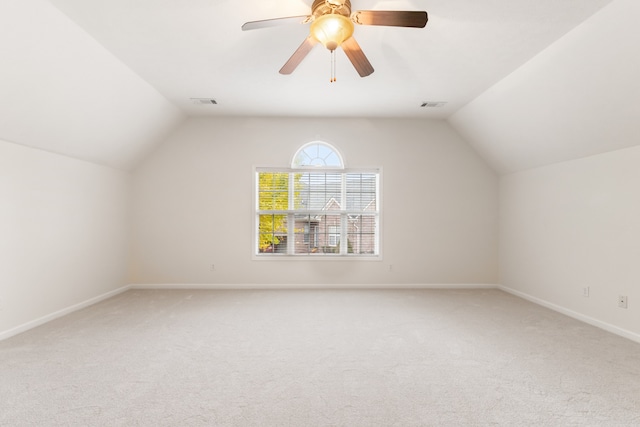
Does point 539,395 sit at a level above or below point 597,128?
below

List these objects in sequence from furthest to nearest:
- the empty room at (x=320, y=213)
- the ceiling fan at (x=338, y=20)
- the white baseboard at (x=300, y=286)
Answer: the white baseboard at (x=300, y=286) → the empty room at (x=320, y=213) → the ceiling fan at (x=338, y=20)

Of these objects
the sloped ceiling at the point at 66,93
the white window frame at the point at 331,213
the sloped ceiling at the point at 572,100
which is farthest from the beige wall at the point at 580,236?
the sloped ceiling at the point at 66,93

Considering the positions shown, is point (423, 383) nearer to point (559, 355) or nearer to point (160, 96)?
point (559, 355)

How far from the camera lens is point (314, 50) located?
2914 mm

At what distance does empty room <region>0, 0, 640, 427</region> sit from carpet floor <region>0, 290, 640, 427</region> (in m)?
0.02

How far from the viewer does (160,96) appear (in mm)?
3955

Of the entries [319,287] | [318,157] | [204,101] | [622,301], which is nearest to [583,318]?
[622,301]

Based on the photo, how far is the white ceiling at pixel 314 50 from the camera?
228 cm

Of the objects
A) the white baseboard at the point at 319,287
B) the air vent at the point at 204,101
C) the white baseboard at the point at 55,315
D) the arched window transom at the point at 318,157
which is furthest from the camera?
the arched window transom at the point at 318,157

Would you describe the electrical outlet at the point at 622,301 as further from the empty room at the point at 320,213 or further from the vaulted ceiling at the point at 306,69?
the vaulted ceiling at the point at 306,69

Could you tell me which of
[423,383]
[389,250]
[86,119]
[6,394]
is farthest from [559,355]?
[86,119]

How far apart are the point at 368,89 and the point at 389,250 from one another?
248cm

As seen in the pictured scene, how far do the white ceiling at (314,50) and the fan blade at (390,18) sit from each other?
368 millimetres

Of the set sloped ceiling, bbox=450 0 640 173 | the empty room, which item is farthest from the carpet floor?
sloped ceiling, bbox=450 0 640 173
